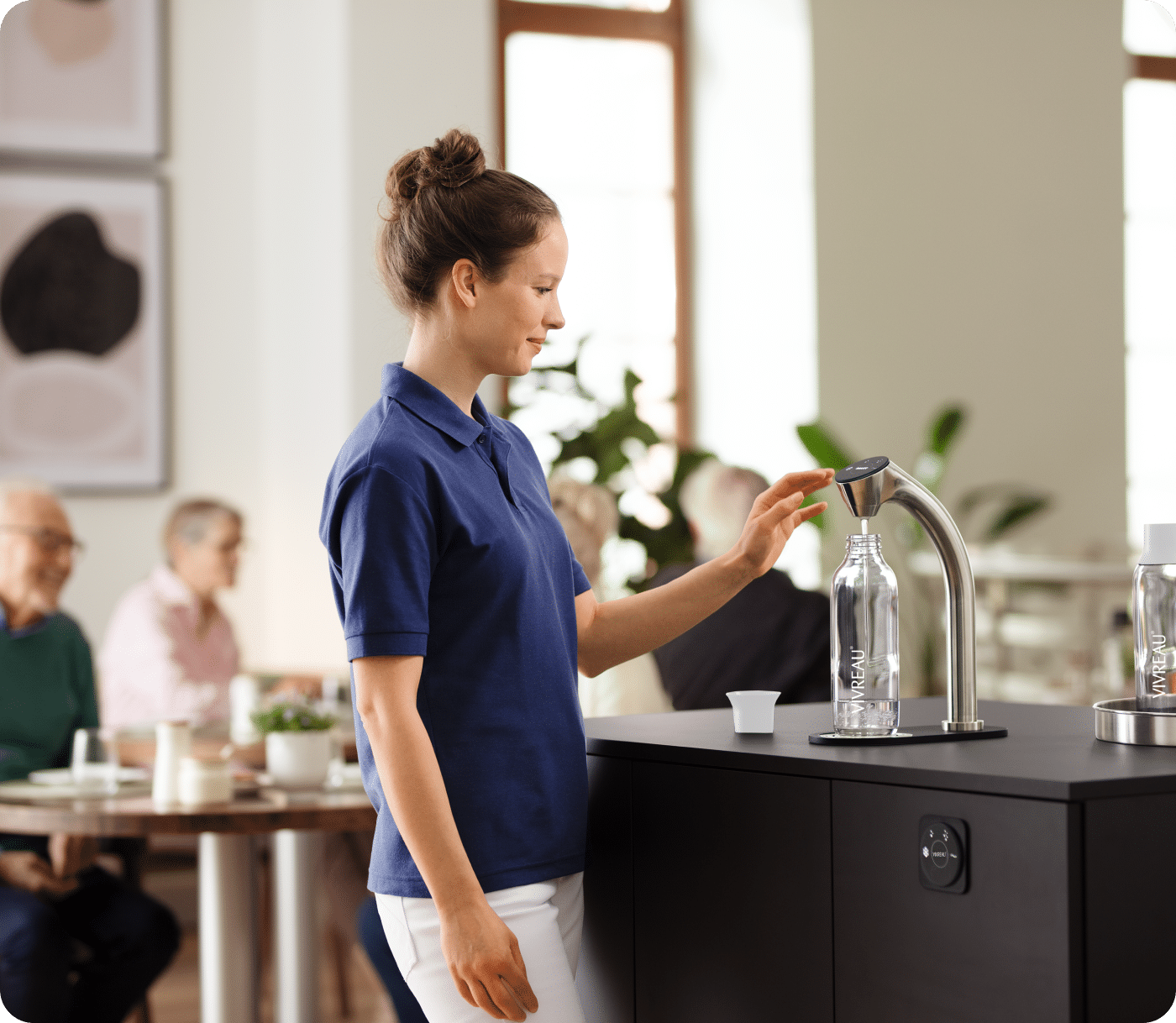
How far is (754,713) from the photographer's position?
1507 mm

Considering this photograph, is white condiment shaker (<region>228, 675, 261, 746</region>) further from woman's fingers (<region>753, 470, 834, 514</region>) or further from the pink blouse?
Result: woman's fingers (<region>753, 470, 834, 514</region>)

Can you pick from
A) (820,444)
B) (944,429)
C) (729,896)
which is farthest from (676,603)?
(944,429)

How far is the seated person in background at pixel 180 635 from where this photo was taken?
14.0ft

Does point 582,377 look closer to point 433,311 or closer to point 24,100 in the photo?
point 24,100

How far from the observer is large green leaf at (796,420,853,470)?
15.9 feet

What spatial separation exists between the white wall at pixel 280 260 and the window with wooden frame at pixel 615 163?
0.57m

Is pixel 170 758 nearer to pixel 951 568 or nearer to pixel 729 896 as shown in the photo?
pixel 729 896

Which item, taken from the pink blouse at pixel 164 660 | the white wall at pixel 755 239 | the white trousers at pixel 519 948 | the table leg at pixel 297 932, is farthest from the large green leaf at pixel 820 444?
the white trousers at pixel 519 948

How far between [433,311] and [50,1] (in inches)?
173

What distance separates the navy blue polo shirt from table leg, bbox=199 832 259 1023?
1695 millimetres

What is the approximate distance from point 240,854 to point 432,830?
1847mm

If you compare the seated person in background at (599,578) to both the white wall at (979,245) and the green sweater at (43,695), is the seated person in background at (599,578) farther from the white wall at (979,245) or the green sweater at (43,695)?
the white wall at (979,245)

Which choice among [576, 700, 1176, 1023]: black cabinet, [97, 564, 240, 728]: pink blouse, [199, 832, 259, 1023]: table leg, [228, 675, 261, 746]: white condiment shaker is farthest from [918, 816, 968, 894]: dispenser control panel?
[97, 564, 240, 728]: pink blouse

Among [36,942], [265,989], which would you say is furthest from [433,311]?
[265,989]
